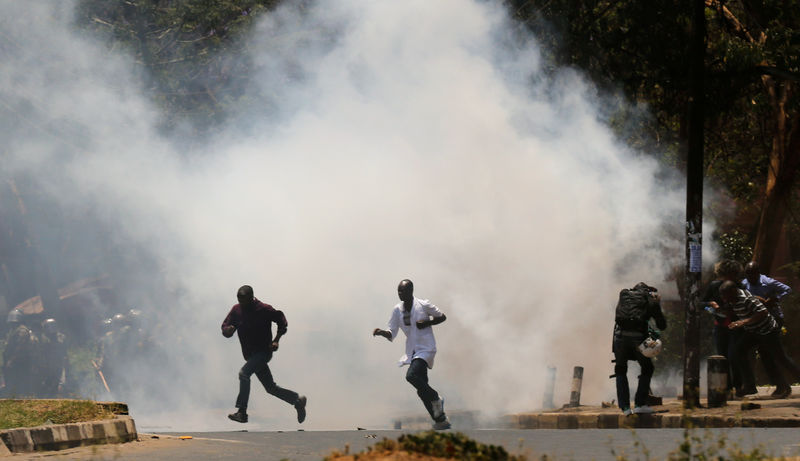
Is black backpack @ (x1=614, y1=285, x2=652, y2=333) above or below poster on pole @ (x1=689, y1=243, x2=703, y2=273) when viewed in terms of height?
below

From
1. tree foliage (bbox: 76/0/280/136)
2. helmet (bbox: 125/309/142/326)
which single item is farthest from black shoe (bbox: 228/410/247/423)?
tree foliage (bbox: 76/0/280/136)

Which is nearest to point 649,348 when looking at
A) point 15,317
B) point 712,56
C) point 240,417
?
point 240,417

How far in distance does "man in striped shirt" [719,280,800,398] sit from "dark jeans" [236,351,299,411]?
511 cm

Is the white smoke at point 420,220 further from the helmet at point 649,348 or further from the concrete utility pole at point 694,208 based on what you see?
the helmet at point 649,348

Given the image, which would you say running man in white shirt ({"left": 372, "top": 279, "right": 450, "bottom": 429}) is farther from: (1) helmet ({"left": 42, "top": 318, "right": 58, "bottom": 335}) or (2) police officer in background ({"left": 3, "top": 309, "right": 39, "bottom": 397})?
(1) helmet ({"left": 42, "top": 318, "right": 58, "bottom": 335})

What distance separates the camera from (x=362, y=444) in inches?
434

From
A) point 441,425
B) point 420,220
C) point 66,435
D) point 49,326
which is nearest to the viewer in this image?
point 66,435

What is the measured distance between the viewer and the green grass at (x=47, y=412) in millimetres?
11297

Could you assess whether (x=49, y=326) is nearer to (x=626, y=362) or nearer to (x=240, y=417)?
(x=240, y=417)

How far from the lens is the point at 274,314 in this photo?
14.7 metres

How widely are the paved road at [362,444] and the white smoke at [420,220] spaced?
7.40 meters

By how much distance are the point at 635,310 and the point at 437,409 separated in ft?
7.62

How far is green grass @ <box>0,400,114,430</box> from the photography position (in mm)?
11297

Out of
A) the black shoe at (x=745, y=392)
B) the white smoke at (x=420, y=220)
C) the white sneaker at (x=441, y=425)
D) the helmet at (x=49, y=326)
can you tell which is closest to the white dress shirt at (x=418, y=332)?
the white sneaker at (x=441, y=425)
